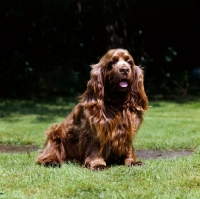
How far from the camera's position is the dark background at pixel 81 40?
1638 cm

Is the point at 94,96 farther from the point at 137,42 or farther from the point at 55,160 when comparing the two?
the point at 137,42

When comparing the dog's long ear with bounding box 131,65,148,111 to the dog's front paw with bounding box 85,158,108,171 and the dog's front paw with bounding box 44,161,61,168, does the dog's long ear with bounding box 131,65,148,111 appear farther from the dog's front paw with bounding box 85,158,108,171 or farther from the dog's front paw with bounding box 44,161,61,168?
the dog's front paw with bounding box 44,161,61,168

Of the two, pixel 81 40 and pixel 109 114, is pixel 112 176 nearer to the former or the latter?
pixel 109 114

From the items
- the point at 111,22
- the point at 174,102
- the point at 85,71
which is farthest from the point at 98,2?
the point at 174,102

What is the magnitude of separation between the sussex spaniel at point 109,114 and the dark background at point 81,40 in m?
9.77

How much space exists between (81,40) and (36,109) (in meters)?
4.64

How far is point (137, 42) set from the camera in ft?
55.6

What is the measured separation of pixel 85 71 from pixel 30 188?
458 inches

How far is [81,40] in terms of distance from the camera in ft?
A: 55.6

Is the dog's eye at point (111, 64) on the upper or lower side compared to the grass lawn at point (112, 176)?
Answer: upper

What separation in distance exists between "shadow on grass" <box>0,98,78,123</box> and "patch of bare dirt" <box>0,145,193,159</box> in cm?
275

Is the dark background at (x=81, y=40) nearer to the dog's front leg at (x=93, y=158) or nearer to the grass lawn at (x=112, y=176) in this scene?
the grass lawn at (x=112, y=176)

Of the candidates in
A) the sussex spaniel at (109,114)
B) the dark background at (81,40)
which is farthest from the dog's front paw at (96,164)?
the dark background at (81,40)

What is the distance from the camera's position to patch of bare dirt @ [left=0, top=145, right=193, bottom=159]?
7329mm
